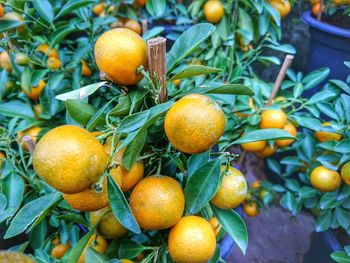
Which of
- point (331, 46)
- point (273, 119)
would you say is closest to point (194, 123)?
point (273, 119)

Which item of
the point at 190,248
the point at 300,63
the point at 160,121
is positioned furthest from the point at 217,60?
the point at 300,63

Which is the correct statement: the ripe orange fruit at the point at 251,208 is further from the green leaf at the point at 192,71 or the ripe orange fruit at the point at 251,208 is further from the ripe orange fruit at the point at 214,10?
the green leaf at the point at 192,71

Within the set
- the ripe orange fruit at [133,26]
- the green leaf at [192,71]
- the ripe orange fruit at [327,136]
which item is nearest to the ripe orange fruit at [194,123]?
the green leaf at [192,71]

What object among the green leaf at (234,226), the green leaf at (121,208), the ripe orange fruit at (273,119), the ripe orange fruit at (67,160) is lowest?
the ripe orange fruit at (273,119)

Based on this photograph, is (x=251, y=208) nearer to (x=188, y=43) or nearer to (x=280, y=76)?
(x=280, y=76)

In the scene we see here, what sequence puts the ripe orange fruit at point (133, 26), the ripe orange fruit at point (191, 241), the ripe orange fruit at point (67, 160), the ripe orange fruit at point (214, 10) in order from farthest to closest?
the ripe orange fruit at point (133, 26)
the ripe orange fruit at point (214, 10)
the ripe orange fruit at point (191, 241)
the ripe orange fruit at point (67, 160)

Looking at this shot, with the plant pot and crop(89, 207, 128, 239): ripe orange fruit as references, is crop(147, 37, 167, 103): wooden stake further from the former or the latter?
the plant pot
